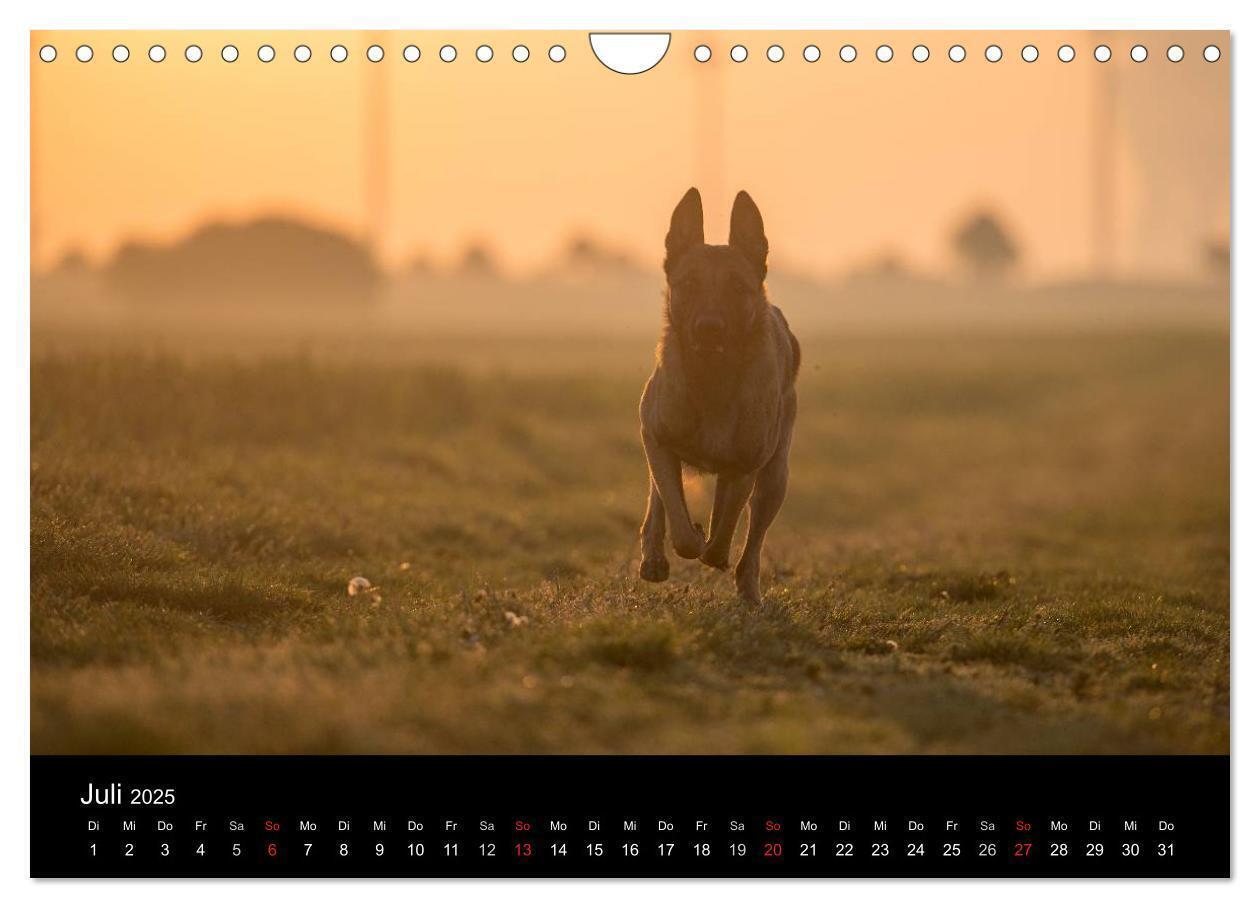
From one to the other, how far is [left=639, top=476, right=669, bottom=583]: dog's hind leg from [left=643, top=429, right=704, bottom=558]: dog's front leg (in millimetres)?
169

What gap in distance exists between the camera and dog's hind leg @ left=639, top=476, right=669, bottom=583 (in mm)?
10227

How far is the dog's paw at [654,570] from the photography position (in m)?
10.2

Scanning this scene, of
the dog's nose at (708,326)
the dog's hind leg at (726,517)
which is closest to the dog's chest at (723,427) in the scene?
the dog's hind leg at (726,517)

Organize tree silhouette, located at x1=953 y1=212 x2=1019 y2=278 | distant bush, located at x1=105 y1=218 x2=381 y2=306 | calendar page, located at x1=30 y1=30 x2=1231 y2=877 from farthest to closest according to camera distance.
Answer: tree silhouette, located at x1=953 y1=212 x2=1019 y2=278 < distant bush, located at x1=105 y1=218 x2=381 y2=306 < calendar page, located at x1=30 y1=30 x2=1231 y2=877

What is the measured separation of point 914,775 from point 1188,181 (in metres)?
4.73

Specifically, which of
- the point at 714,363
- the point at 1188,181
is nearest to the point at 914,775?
the point at 714,363

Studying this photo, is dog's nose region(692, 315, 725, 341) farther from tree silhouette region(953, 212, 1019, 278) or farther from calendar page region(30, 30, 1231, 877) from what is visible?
tree silhouette region(953, 212, 1019, 278)

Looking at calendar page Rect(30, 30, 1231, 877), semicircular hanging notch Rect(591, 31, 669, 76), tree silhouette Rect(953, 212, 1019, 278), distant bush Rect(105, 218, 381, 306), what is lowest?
calendar page Rect(30, 30, 1231, 877)

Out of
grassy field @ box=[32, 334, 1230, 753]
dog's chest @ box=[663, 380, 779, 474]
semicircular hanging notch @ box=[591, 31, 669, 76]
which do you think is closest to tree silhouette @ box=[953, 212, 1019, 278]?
grassy field @ box=[32, 334, 1230, 753]

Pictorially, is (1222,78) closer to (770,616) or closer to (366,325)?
(770,616)

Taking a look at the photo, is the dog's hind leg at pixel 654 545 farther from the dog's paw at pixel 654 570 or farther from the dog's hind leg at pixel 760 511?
the dog's hind leg at pixel 760 511

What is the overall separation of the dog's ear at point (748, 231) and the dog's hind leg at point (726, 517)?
158cm

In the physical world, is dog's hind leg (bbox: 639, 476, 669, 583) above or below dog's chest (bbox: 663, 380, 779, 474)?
below

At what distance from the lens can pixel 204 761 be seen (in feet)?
A: 21.1
